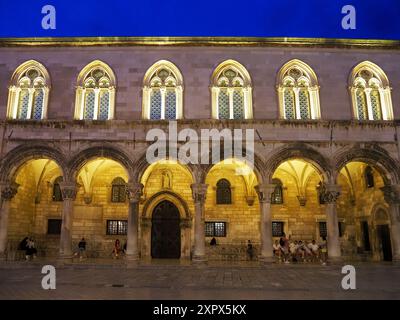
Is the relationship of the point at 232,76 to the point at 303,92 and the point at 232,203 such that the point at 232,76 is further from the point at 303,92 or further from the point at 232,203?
the point at 232,203

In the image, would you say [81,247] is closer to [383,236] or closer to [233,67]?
[233,67]

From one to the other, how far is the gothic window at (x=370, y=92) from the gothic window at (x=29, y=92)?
16542mm

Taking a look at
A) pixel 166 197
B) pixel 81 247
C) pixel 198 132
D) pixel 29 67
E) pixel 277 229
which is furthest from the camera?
pixel 277 229

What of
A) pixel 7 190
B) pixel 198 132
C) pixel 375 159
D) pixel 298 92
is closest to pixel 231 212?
pixel 198 132

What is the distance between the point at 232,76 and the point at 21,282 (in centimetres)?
1399

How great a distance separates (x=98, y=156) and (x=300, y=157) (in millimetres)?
10230

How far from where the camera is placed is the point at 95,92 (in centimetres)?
1944

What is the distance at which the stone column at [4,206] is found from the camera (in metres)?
17.4

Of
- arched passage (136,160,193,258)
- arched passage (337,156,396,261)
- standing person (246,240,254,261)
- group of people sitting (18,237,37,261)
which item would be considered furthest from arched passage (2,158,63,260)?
arched passage (337,156,396,261)

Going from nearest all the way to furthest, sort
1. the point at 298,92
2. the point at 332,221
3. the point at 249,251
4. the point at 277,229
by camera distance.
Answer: the point at 332,221
the point at 298,92
the point at 249,251
the point at 277,229

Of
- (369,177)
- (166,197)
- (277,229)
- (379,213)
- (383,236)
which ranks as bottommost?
(383,236)

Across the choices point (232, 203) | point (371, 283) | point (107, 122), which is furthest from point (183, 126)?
point (371, 283)

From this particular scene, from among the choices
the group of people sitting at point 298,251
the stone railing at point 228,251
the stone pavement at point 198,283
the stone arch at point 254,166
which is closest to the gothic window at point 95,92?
the stone arch at point 254,166
